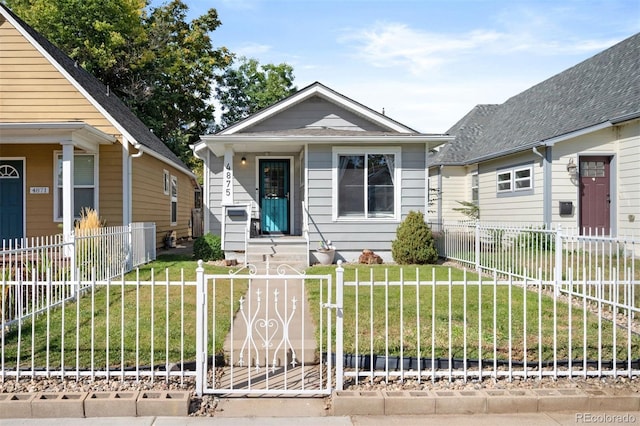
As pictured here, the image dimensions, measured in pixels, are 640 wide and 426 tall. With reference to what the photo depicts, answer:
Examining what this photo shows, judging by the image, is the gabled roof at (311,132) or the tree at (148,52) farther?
the tree at (148,52)

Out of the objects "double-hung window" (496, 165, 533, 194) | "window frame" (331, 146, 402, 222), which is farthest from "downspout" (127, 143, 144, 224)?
"double-hung window" (496, 165, 533, 194)

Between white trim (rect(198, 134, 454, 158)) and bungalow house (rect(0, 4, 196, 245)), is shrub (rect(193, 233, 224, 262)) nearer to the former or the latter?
bungalow house (rect(0, 4, 196, 245))

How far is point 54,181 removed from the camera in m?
12.4

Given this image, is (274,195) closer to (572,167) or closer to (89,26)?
(572,167)

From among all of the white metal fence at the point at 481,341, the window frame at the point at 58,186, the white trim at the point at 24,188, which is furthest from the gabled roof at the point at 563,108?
the white trim at the point at 24,188

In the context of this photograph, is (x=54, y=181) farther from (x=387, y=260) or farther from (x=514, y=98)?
(x=514, y=98)

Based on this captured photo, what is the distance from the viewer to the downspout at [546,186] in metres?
13.3

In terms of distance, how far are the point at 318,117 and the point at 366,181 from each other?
7.81 feet

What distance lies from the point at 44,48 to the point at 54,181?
3.42 m

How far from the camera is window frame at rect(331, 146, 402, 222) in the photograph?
11914 mm

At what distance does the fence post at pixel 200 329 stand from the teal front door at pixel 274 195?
963 cm

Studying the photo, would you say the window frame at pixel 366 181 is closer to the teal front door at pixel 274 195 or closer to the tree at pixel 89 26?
the teal front door at pixel 274 195

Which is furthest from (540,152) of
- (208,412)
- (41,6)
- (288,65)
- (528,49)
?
(288,65)

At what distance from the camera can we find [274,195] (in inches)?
548
